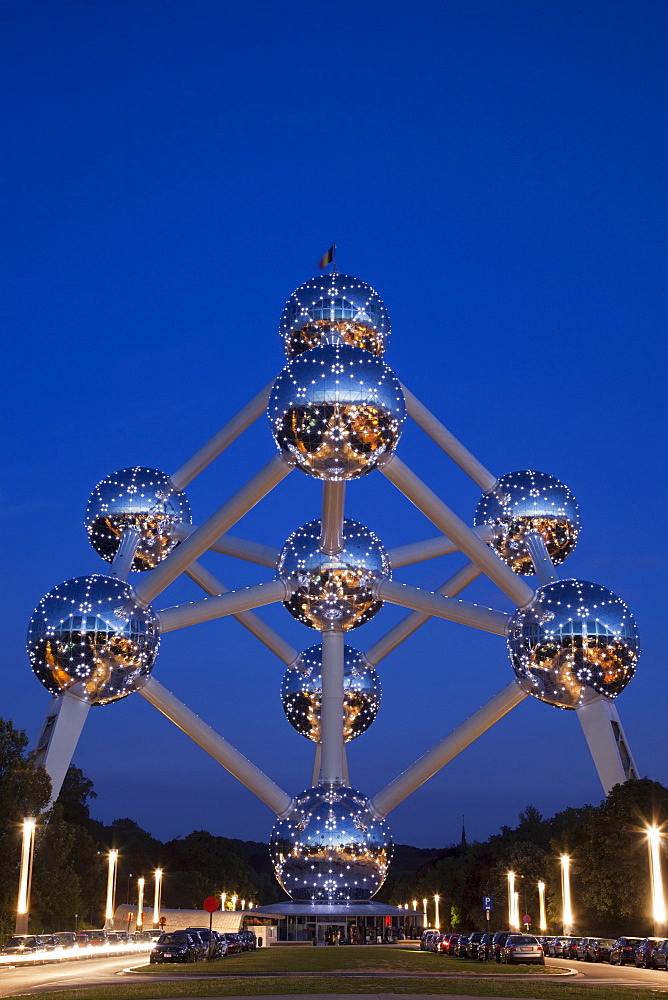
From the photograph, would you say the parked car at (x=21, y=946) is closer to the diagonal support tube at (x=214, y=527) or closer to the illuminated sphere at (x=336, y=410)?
the diagonal support tube at (x=214, y=527)

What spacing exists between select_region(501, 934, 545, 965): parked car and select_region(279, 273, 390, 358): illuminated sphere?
17.2 m

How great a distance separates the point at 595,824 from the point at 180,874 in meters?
61.8

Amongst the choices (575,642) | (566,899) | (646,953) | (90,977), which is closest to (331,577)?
(575,642)

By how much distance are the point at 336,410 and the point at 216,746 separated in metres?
8.82

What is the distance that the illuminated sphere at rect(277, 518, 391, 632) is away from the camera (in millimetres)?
27781

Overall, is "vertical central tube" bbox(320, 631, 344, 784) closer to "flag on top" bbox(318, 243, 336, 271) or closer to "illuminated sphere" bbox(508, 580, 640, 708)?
"illuminated sphere" bbox(508, 580, 640, 708)

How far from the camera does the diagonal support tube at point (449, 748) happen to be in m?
26.9

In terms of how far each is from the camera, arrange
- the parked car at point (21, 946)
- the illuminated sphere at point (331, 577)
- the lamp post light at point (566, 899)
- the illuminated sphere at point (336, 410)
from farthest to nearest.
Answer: the lamp post light at point (566, 899) < the parked car at point (21, 946) < the illuminated sphere at point (331, 577) < the illuminated sphere at point (336, 410)

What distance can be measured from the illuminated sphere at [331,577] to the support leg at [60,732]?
5604 mm

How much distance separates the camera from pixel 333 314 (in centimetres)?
2842

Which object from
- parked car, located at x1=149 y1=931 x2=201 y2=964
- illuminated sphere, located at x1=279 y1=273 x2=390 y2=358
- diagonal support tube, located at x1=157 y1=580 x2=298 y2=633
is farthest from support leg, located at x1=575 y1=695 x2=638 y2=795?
parked car, located at x1=149 y1=931 x2=201 y2=964

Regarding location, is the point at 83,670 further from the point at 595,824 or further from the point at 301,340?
the point at 595,824

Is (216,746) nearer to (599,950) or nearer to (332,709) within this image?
(332,709)

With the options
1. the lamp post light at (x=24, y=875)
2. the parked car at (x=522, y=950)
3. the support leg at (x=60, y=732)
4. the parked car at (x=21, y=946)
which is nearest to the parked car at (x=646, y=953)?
the parked car at (x=522, y=950)
